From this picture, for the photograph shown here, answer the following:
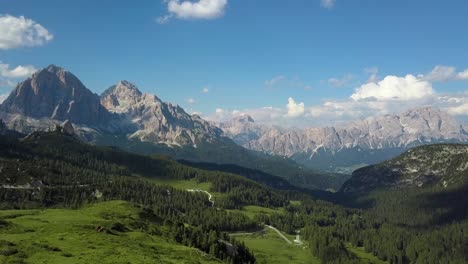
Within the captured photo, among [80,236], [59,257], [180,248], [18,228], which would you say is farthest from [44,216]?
[59,257]

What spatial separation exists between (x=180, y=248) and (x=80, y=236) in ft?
97.3

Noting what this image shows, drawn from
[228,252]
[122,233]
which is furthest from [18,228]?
[228,252]

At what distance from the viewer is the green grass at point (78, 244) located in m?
99.6

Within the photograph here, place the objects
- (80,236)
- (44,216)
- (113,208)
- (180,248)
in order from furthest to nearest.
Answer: (113,208), (44,216), (180,248), (80,236)

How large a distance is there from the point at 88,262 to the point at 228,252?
3133 inches

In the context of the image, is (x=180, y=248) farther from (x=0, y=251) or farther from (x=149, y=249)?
(x=0, y=251)

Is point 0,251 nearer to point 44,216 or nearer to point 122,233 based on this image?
point 122,233

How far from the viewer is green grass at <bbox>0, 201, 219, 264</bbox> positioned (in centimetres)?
9956

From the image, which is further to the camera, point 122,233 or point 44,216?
point 44,216

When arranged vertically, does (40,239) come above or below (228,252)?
above

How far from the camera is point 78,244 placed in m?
113

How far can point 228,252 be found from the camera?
169250 mm

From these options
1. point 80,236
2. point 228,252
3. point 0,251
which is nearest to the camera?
point 0,251

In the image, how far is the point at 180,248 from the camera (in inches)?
5349
